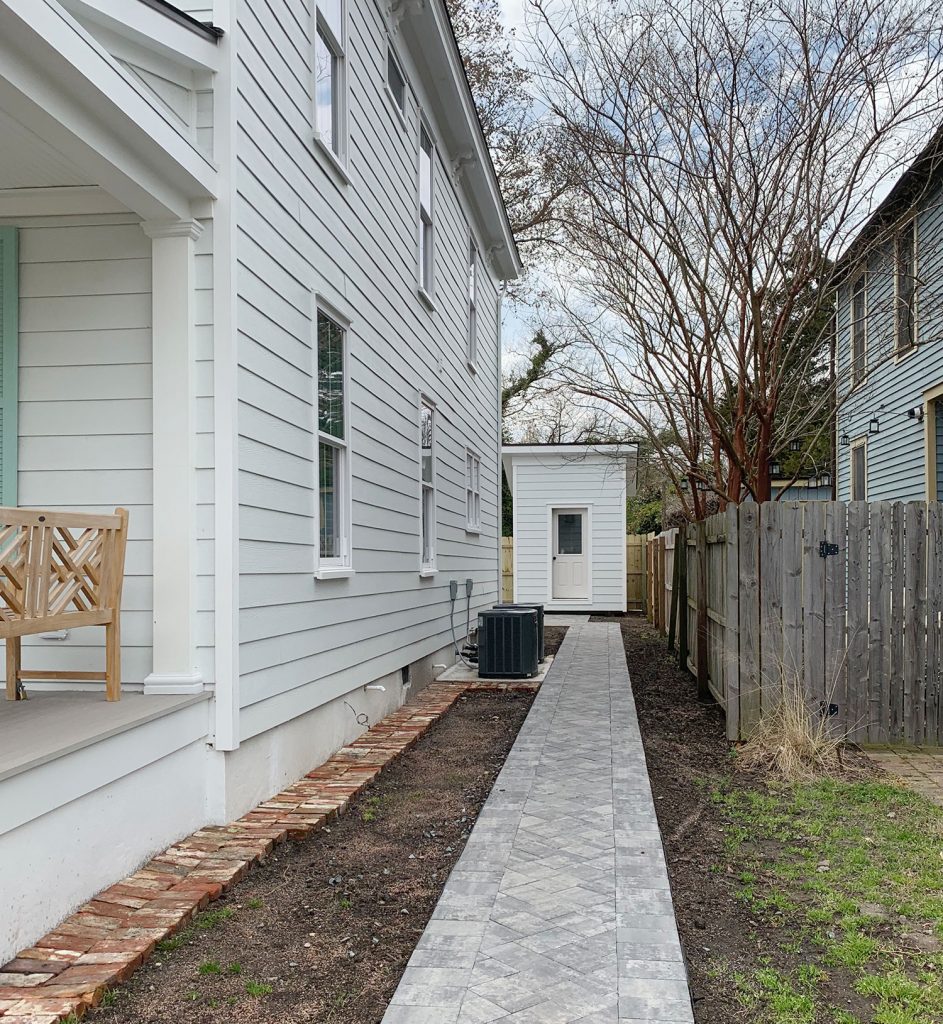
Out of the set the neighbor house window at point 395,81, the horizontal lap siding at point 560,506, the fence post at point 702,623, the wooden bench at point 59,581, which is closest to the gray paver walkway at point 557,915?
the wooden bench at point 59,581

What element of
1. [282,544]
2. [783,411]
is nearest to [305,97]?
[282,544]

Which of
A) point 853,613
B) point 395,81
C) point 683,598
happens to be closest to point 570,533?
point 683,598

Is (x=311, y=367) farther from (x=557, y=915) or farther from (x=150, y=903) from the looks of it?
(x=557, y=915)

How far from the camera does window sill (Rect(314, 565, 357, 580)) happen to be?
5.49 meters

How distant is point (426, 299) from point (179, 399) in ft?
17.0

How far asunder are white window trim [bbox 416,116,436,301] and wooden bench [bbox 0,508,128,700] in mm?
5393

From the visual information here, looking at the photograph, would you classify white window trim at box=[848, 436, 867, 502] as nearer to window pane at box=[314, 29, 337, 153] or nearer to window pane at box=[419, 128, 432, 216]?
window pane at box=[419, 128, 432, 216]

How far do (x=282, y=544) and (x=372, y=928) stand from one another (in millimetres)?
2174

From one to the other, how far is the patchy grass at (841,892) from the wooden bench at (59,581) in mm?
2674

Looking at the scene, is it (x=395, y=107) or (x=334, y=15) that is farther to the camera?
(x=395, y=107)

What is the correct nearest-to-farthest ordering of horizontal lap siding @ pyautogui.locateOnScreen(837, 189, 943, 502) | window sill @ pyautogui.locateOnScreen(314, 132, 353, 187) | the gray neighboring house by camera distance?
1. window sill @ pyautogui.locateOnScreen(314, 132, 353, 187)
2. the gray neighboring house
3. horizontal lap siding @ pyautogui.locateOnScreen(837, 189, 943, 502)

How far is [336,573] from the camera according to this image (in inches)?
227

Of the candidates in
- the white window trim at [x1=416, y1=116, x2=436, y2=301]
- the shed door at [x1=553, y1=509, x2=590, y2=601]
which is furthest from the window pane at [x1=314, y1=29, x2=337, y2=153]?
the shed door at [x1=553, y1=509, x2=590, y2=601]

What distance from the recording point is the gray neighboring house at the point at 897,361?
845cm
